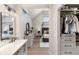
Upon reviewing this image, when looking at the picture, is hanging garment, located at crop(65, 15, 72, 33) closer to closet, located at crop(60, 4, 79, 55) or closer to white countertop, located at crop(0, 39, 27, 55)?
closet, located at crop(60, 4, 79, 55)

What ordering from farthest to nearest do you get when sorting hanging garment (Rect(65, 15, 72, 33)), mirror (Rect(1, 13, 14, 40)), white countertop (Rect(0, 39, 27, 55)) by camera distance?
1. hanging garment (Rect(65, 15, 72, 33))
2. mirror (Rect(1, 13, 14, 40))
3. white countertop (Rect(0, 39, 27, 55))

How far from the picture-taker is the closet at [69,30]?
429 cm

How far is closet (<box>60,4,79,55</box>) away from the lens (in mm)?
4289

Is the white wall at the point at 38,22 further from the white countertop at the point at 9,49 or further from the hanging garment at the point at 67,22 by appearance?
the white countertop at the point at 9,49

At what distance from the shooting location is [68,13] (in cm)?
454

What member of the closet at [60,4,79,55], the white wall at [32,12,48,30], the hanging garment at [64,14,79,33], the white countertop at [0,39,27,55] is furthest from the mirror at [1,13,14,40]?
the white wall at [32,12,48,30]

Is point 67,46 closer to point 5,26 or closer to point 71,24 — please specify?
point 71,24

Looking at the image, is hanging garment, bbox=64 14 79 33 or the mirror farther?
hanging garment, bbox=64 14 79 33

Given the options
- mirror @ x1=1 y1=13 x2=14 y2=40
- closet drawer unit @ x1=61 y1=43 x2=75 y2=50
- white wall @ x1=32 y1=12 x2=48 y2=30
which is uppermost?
white wall @ x1=32 y1=12 x2=48 y2=30

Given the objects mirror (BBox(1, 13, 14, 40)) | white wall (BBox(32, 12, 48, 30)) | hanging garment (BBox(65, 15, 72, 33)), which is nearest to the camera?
mirror (BBox(1, 13, 14, 40))

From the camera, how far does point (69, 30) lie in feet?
14.6
